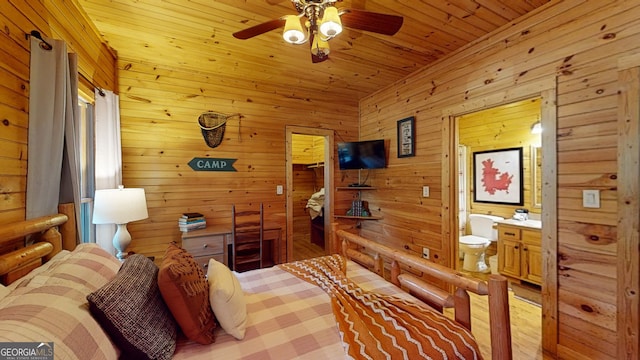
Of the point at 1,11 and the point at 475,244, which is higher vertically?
the point at 1,11

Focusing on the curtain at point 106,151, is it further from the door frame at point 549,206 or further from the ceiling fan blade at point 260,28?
the door frame at point 549,206

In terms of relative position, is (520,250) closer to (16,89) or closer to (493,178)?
(493,178)

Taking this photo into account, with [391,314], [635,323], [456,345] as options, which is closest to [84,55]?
[391,314]

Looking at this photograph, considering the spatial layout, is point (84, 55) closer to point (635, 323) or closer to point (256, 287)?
point (256, 287)

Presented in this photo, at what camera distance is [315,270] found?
178 centimetres

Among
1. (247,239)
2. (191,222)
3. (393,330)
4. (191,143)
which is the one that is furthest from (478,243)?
(191,143)

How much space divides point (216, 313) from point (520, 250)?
11.2ft

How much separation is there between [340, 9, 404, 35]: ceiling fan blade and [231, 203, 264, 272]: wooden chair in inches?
78.1

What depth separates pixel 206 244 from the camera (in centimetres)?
259

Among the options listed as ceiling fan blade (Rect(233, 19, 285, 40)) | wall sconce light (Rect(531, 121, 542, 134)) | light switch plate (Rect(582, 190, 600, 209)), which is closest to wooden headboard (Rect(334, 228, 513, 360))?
light switch plate (Rect(582, 190, 600, 209))

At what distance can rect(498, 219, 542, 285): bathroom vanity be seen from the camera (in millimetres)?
2807

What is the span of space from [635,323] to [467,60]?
230 centimetres

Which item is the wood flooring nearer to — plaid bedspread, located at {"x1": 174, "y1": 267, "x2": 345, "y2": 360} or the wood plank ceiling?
plaid bedspread, located at {"x1": 174, "y1": 267, "x2": 345, "y2": 360}

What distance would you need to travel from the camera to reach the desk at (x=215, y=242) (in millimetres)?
2524
